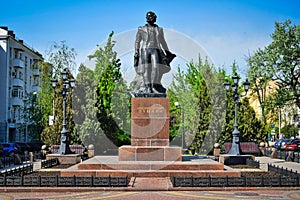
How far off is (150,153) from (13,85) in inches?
1692

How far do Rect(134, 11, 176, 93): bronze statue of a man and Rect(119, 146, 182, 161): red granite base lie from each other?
2.95 meters

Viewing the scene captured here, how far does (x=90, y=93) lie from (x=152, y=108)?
20.5m

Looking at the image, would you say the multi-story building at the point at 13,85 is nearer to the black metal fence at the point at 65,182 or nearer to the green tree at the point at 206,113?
the green tree at the point at 206,113

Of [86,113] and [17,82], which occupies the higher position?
[17,82]

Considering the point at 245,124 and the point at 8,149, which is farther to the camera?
the point at 245,124

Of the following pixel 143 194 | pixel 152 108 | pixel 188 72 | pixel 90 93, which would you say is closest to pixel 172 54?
pixel 152 108

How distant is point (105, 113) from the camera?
131ft

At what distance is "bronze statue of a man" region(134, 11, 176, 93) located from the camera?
20.5 metres

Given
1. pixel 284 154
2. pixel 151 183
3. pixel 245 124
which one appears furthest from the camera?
pixel 245 124

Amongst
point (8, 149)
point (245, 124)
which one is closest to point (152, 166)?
point (8, 149)

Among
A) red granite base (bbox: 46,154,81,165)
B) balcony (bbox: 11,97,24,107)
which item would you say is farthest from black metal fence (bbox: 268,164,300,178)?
balcony (bbox: 11,97,24,107)

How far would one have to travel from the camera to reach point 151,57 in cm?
2064

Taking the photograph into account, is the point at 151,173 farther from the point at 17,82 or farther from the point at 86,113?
the point at 17,82

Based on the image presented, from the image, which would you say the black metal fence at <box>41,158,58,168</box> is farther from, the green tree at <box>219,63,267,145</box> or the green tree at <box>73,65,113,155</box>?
the green tree at <box>219,63,267,145</box>
